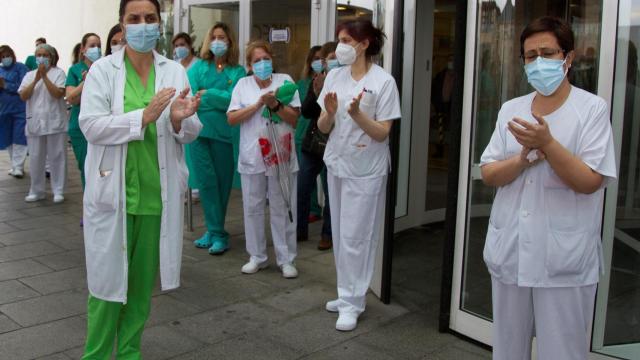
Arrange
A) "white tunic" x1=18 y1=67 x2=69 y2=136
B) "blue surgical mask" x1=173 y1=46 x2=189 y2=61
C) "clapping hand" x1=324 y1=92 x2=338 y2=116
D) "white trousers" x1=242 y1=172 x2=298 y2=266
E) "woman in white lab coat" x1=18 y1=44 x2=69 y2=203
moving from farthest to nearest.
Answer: "white tunic" x1=18 y1=67 x2=69 y2=136 → "woman in white lab coat" x1=18 y1=44 x2=69 y2=203 → "blue surgical mask" x1=173 y1=46 x2=189 y2=61 → "white trousers" x1=242 y1=172 x2=298 y2=266 → "clapping hand" x1=324 y1=92 x2=338 y2=116

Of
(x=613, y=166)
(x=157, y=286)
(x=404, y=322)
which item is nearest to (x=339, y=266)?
(x=404, y=322)

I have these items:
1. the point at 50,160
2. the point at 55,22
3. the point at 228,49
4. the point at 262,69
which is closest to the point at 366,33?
the point at 262,69

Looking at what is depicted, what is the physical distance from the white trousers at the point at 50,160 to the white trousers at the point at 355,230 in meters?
5.19

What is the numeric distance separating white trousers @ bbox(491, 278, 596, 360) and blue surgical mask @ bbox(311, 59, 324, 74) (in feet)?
12.7

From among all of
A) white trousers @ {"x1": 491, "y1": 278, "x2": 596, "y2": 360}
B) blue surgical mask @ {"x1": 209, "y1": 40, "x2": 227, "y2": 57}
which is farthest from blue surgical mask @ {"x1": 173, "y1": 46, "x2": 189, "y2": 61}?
white trousers @ {"x1": 491, "y1": 278, "x2": 596, "y2": 360}

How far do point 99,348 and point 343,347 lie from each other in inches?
56.4

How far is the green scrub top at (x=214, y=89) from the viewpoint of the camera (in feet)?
19.3

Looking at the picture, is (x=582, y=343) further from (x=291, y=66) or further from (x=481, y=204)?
(x=291, y=66)

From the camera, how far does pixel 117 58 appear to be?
3342mm

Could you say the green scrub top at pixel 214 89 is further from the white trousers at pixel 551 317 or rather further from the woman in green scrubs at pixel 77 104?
the white trousers at pixel 551 317

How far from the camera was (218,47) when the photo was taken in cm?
583

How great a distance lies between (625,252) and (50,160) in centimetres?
708

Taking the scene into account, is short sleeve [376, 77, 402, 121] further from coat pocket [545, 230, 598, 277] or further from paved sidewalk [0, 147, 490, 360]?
coat pocket [545, 230, 598, 277]

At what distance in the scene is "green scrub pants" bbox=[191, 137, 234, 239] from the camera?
6.05 m
